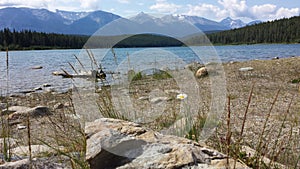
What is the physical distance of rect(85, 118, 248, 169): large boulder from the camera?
2453 mm

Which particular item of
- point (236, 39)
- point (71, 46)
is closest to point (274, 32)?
point (236, 39)

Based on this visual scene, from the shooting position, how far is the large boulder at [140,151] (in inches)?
96.6

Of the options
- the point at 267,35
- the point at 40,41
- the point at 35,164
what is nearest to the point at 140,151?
the point at 35,164

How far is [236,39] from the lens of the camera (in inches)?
4407

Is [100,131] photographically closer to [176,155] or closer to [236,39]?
[176,155]

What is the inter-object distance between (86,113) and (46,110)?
14.4 ft

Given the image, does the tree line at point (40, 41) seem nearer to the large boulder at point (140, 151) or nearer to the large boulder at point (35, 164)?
the large boulder at point (35, 164)

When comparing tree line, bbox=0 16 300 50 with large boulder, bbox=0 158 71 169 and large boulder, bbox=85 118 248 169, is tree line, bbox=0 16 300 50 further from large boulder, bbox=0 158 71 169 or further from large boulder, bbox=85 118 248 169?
large boulder, bbox=85 118 248 169

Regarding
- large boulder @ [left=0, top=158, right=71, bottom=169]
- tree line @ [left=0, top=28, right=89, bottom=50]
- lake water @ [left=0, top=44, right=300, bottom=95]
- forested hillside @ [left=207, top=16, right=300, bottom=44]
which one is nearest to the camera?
large boulder @ [left=0, top=158, right=71, bottom=169]

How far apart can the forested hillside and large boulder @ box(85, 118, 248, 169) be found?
10032 cm

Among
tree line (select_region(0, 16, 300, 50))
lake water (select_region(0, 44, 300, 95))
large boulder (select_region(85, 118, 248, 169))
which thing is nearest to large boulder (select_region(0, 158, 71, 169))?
large boulder (select_region(85, 118, 248, 169))

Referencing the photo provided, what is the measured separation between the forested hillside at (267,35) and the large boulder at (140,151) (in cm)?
10032

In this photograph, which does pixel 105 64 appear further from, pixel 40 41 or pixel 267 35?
pixel 267 35

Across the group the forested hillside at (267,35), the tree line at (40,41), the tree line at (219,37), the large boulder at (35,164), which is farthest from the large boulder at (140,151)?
the forested hillside at (267,35)
